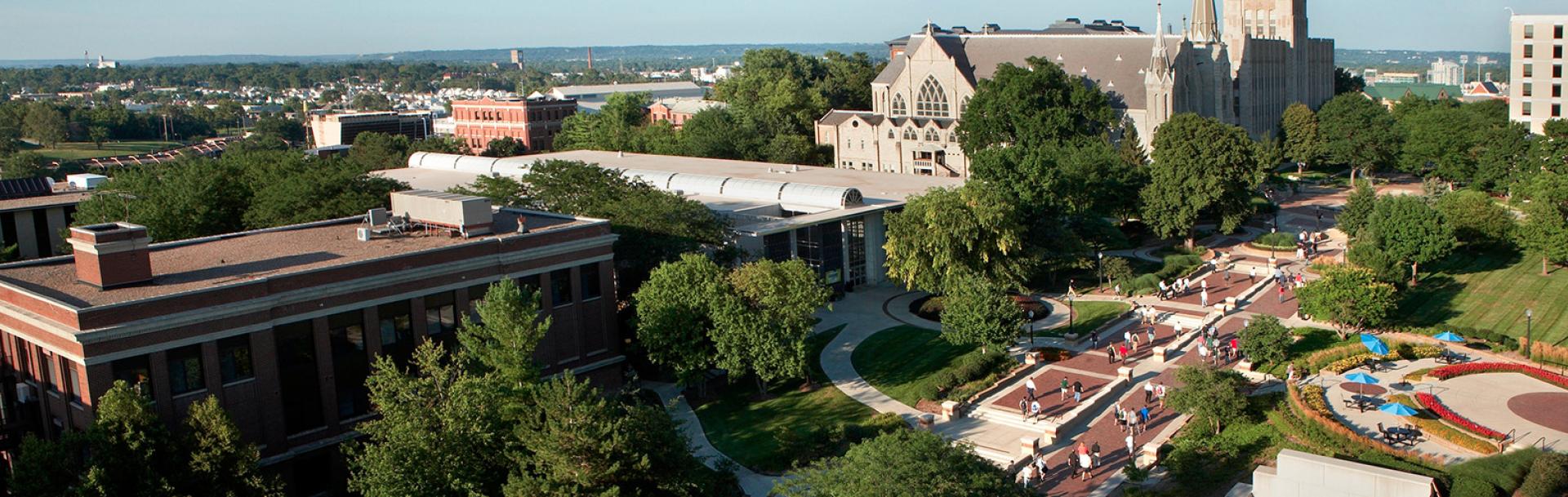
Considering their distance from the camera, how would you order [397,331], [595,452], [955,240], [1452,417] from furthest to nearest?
[955,240] → [397,331] → [1452,417] → [595,452]

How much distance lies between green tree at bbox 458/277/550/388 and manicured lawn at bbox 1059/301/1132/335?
24320 mm

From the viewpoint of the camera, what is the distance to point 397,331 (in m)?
40.7

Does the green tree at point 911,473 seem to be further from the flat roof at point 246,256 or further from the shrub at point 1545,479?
the flat roof at point 246,256

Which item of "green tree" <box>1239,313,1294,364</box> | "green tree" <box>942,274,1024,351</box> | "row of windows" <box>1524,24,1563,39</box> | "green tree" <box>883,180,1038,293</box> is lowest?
"green tree" <box>1239,313,1294,364</box>

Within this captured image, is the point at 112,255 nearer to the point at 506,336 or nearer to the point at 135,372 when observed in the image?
the point at 135,372

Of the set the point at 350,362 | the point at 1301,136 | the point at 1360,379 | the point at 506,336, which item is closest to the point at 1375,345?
the point at 1360,379

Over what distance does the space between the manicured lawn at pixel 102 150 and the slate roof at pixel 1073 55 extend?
111 metres

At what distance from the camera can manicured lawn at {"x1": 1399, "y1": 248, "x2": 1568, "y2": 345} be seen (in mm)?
53156

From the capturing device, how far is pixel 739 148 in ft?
332

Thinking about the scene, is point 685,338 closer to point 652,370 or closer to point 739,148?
point 652,370

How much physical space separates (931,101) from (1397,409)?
64.3 meters

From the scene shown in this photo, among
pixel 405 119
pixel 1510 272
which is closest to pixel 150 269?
pixel 1510 272

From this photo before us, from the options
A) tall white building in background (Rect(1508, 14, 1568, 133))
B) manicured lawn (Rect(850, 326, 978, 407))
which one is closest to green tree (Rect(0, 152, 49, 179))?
manicured lawn (Rect(850, 326, 978, 407))

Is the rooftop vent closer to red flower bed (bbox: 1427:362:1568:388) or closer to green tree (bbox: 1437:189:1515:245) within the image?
red flower bed (bbox: 1427:362:1568:388)
